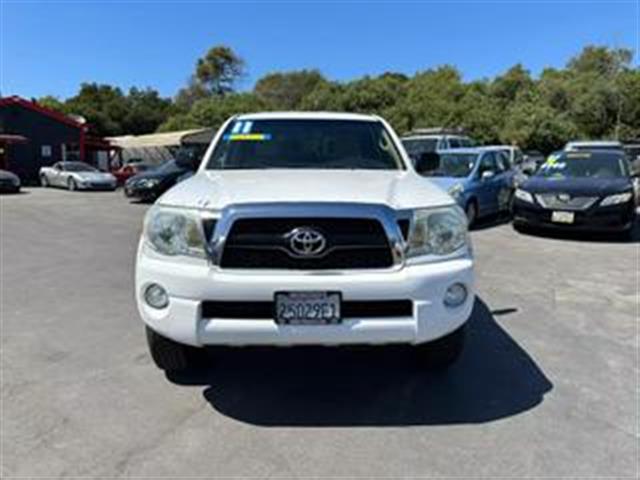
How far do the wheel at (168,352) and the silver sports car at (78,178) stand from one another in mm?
25470

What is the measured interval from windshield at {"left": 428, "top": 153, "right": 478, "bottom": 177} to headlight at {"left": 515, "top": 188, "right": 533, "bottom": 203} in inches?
48.1

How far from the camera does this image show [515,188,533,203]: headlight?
11.6 metres

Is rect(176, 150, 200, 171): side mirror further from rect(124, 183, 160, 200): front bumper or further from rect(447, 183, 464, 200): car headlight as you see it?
rect(124, 183, 160, 200): front bumper

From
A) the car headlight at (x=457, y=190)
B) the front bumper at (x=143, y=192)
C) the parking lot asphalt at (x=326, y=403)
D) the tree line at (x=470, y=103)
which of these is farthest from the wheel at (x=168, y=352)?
the tree line at (x=470, y=103)

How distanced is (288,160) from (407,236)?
1751 mm

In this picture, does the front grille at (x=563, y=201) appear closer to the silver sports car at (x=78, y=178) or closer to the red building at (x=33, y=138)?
the silver sports car at (x=78, y=178)

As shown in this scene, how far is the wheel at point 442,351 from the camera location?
4.29 metres

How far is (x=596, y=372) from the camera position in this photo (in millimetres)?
4664

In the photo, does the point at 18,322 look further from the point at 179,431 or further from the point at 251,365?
the point at 179,431

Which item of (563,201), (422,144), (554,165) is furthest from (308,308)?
(422,144)

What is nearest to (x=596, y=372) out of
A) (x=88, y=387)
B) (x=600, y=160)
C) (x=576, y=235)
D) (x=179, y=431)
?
(x=179, y=431)

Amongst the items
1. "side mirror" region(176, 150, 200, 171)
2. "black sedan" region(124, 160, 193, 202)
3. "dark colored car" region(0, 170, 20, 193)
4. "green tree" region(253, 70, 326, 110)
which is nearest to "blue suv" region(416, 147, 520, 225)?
"side mirror" region(176, 150, 200, 171)

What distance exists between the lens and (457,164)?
1339cm

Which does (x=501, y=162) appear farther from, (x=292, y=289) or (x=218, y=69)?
(x=218, y=69)
